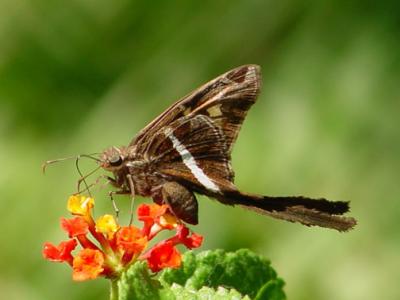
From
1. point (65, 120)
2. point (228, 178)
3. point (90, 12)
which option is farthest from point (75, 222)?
point (90, 12)

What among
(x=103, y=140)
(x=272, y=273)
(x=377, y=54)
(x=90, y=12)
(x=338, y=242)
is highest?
(x=90, y=12)

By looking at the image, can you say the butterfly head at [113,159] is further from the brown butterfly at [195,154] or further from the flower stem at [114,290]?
the flower stem at [114,290]

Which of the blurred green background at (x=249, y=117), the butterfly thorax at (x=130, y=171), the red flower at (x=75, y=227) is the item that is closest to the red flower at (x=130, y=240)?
the red flower at (x=75, y=227)

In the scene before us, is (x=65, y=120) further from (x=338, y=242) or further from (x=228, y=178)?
(x=228, y=178)

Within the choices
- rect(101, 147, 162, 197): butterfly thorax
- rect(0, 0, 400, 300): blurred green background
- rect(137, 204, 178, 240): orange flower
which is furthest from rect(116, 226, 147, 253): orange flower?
rect(0, 0, 400, 300): blurred green background

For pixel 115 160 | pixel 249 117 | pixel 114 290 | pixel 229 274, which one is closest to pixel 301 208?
pixel 229 274
